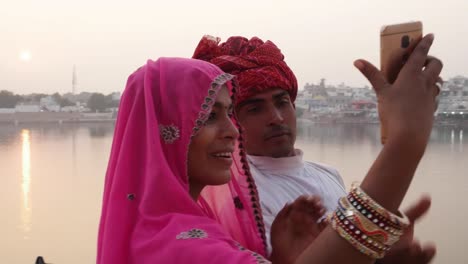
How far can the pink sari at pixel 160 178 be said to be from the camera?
0.61 metres

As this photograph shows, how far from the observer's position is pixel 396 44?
490mm

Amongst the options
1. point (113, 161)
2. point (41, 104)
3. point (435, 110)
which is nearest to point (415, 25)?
point (435, 110)

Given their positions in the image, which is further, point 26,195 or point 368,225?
point 26,195

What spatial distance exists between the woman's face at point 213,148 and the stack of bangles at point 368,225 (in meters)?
0.28

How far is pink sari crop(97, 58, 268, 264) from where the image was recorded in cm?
61

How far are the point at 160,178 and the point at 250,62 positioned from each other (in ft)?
1.72

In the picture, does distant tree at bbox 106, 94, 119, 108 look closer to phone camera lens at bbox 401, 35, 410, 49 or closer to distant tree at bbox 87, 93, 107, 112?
distant tree at bbox 87, 93, 107, 112

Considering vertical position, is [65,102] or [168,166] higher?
[65,102]

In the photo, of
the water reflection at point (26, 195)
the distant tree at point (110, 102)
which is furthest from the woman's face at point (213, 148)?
the distant tree at point (110, 102)

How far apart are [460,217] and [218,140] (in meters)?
7.86

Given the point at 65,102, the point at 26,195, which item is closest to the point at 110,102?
the point at 65,102

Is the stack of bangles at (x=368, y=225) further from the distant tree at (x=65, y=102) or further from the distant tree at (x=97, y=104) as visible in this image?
the distant tree at (x=65, y=102)

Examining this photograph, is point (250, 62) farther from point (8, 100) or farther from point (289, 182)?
point (8, 100)

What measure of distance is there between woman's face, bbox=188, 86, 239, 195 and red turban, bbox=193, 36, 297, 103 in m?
0.32
